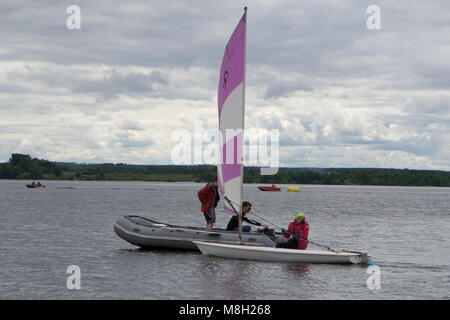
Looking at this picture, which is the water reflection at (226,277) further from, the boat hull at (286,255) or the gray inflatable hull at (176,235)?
the gray inflatable hull at (176,235)

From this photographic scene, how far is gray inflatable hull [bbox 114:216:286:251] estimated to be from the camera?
24.6 meters

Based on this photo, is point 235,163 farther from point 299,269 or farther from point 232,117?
point 299,269

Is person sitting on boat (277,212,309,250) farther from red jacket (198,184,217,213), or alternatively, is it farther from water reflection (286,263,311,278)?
red jacket (198,184,217,213)

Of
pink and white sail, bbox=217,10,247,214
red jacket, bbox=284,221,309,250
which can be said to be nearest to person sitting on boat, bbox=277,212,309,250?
red jacket, bbox=284,221,309,250

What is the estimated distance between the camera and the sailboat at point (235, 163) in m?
22.9

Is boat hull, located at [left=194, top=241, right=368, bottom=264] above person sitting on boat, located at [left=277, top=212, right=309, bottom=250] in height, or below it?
below

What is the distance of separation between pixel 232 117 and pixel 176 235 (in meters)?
6.36

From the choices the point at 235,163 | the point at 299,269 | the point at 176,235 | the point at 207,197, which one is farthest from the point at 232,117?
the point at 299,269

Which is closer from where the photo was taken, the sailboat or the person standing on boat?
the sailboat

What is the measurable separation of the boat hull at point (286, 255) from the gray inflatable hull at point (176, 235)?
72 cm
